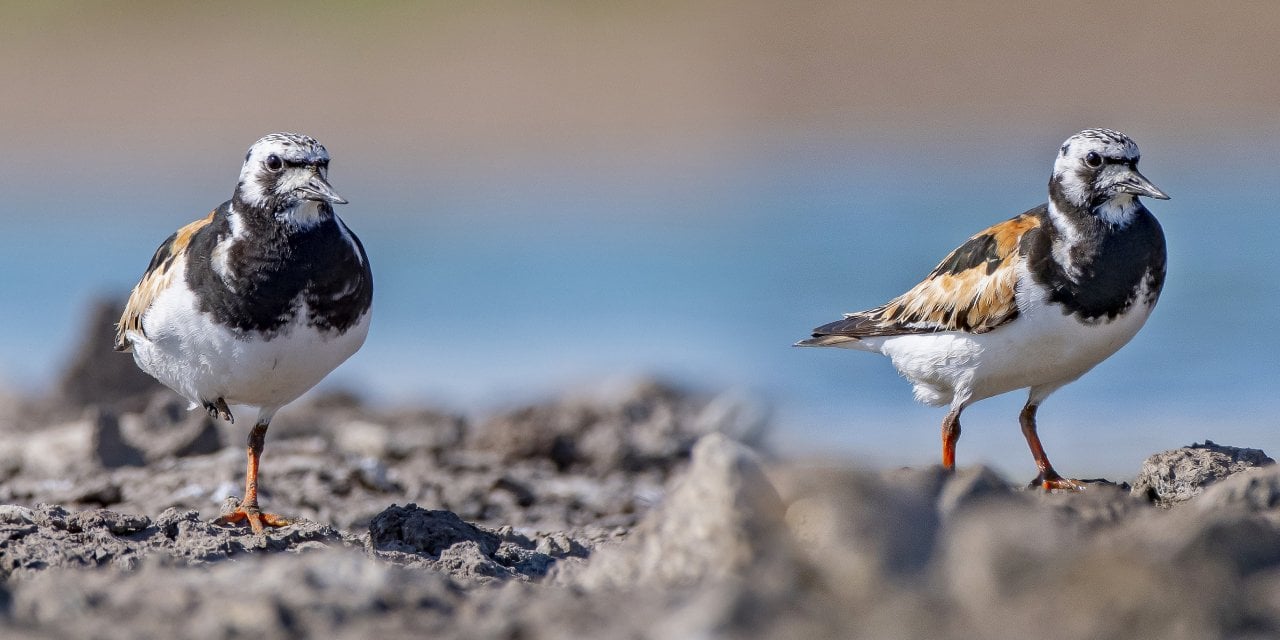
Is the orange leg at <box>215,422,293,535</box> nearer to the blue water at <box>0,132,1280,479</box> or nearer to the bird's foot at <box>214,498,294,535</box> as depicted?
the bird's foot at <box>214,498,294,535</box>

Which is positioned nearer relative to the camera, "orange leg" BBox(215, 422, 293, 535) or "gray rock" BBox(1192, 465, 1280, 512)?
"gray rock" BBox(1192, 465, 1280, 512)

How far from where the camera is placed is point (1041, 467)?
7445mm

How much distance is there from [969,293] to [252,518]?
359 cm

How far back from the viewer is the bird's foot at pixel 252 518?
716 cm

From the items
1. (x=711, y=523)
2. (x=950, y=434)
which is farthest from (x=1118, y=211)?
(x=711, y=523)

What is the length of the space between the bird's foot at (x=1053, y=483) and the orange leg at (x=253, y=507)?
3.53 metres

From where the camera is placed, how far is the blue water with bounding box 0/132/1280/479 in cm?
1221

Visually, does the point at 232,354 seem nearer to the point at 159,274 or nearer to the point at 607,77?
the point at 159,274

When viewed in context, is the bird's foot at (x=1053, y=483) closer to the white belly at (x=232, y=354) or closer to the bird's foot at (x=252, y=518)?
the white belly at (x=232, y=354)

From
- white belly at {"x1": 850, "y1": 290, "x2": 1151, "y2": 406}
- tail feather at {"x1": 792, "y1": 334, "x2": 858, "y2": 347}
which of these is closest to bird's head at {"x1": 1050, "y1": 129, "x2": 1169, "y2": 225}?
white belly at {"x1": 850, "y1": 290, "x2": 1151, "y2": 406}

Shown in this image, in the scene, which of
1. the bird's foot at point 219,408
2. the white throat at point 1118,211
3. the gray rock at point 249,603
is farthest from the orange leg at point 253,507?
the white throat at point 1118,211

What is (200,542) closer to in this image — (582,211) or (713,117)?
(582,211)

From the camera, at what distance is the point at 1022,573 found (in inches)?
153

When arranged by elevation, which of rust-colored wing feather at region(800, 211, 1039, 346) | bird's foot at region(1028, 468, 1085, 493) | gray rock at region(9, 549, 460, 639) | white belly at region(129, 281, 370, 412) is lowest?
gray rock at region(9, 549, 460, 639)
